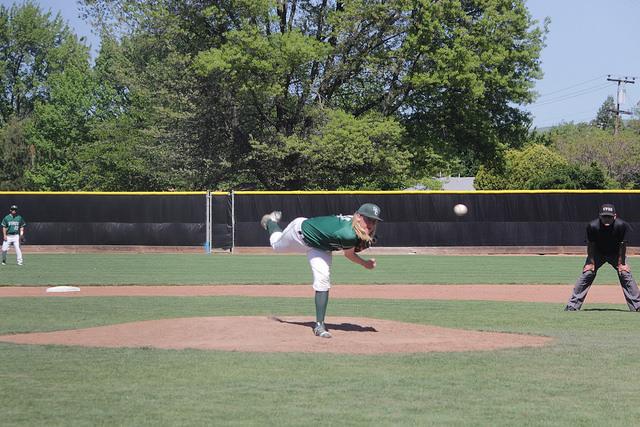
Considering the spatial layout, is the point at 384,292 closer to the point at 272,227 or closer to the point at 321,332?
the point at 272,227

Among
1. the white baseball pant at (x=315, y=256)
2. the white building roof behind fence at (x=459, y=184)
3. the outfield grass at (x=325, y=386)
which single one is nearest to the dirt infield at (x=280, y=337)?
the outfield grass at (x=325, y=386)

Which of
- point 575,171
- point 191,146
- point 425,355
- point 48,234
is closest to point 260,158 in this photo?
point 191,146

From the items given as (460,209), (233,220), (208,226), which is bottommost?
(208,226)

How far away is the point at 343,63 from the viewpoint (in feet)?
142

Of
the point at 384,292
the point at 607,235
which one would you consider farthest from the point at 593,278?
the point at 384,292

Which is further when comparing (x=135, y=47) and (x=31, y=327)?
(x=135, y=47)

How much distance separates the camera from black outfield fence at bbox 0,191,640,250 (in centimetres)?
3550

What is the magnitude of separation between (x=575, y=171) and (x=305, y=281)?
109 ft

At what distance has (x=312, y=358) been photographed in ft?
31.5

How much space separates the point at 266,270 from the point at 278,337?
50.7ft

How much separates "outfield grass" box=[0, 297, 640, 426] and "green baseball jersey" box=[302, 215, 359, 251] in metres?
1.63

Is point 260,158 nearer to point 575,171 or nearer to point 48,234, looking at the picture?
point 48,234

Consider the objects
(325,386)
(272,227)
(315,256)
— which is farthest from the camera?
(272,227)

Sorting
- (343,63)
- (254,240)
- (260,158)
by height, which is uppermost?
(343,63)
